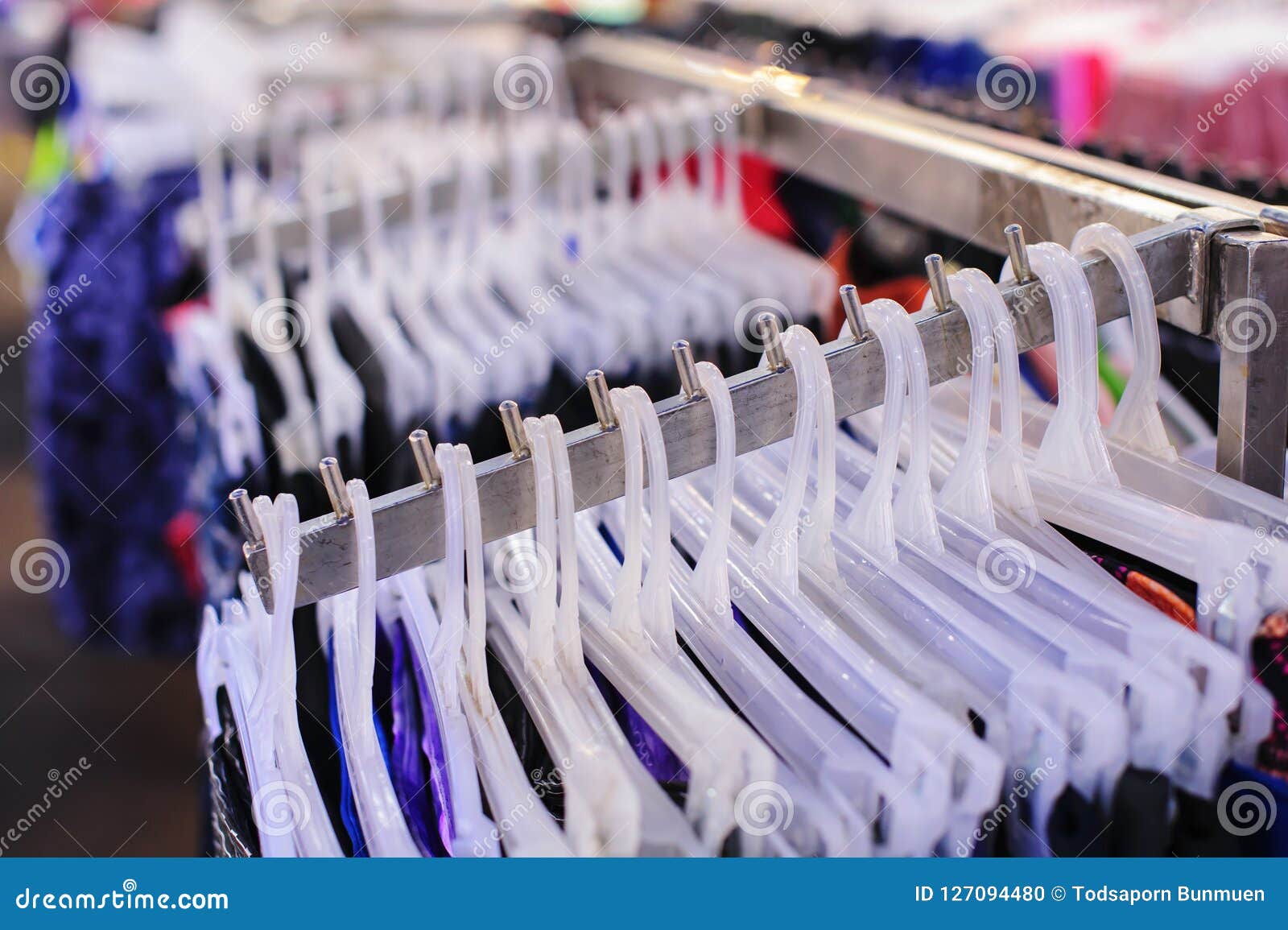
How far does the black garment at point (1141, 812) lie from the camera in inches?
24.1

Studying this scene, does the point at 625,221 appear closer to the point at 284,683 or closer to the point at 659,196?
the point at 659,196

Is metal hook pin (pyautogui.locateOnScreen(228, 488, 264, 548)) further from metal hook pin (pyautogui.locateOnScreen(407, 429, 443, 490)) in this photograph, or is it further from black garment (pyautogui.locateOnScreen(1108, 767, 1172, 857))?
black garment (pyautogui.locateOnScreen(1108, 767, 1172, 857))

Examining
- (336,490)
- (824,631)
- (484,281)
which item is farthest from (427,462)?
(484,281)

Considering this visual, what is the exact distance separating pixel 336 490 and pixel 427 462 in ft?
0.18

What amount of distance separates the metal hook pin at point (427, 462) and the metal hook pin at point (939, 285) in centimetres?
34

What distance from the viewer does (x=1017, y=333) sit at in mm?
778

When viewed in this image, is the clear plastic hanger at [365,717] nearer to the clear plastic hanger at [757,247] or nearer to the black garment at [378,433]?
the black garment at [378,433]

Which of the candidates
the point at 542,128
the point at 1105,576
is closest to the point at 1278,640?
the point at 1105,576

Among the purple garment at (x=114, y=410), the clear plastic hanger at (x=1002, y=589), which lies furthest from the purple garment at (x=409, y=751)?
the purple garment at (x=114, y=410)

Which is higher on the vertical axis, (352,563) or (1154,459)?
(1154,459)

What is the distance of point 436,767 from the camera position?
0.69 m

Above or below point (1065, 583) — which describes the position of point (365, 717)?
below

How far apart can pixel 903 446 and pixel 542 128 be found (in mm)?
745
